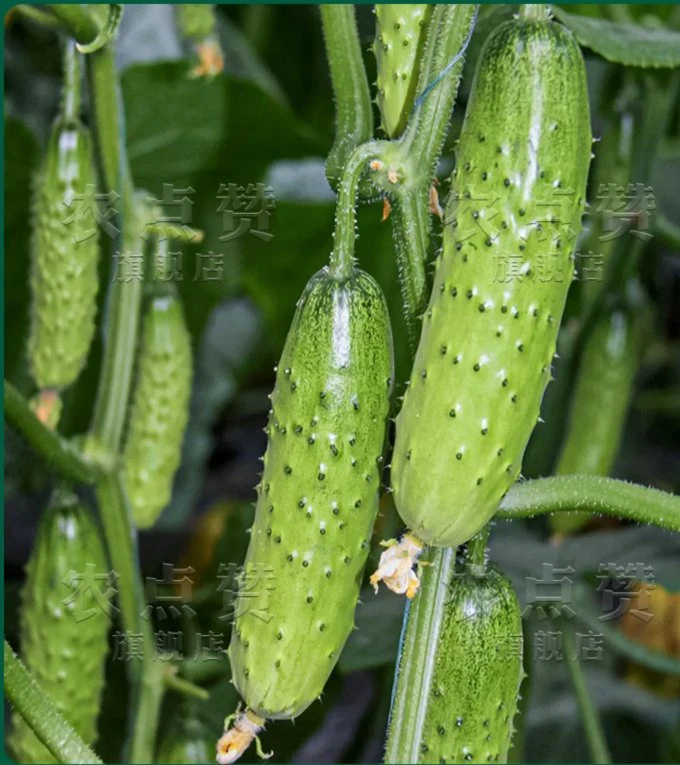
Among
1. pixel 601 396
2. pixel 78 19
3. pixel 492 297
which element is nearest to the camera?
pixel 492 297

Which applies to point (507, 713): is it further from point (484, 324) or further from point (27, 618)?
point (27, 618)

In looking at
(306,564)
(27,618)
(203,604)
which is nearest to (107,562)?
(27,618)

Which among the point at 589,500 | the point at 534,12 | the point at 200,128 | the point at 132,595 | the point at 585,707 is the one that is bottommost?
the point at 585,707

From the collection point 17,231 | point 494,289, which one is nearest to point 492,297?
point 494,289

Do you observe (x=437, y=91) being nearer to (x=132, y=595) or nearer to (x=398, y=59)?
(x=398, y=59)

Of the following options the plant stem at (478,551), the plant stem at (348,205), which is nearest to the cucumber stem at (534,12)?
the plant stem at (348,205)

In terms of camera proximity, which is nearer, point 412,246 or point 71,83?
point 412,246

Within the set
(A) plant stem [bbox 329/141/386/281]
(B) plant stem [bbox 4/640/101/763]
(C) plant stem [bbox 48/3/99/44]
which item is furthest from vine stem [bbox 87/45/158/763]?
(A) plant stem [bbox 329/141/386/281]
